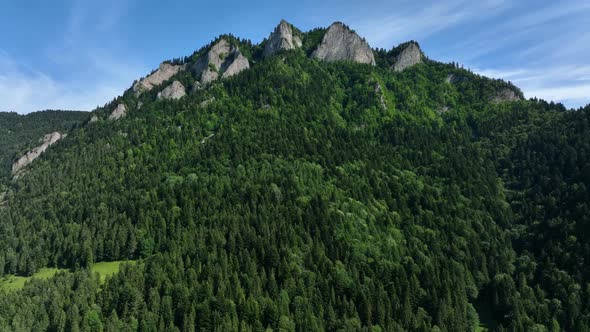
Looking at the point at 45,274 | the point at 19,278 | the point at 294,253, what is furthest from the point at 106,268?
the point at 294,253

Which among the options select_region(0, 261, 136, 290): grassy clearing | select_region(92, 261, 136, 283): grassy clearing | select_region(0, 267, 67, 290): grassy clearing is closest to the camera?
select_region(92, 261, 136, 283): grassy clearing

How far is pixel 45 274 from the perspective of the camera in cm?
14212

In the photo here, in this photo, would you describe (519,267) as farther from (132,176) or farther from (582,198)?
(132,176)

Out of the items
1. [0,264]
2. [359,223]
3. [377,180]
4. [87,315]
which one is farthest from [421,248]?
[0,264]

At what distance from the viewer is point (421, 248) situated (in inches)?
6284

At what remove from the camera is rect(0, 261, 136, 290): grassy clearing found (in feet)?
446

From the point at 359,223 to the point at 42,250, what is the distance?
10671 centimetres

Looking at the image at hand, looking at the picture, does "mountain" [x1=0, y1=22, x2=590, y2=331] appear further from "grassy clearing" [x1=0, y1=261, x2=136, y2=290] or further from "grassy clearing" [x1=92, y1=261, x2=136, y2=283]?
"grassy clearing" [x1=92, y1=261, x2=136, y2=283]

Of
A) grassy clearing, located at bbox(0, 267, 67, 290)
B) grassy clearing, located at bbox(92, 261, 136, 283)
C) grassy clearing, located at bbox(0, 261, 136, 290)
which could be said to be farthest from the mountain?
grassy clearing, located at bbox(92, 261, 136, 283)

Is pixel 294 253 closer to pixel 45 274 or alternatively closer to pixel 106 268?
pixel 106 268

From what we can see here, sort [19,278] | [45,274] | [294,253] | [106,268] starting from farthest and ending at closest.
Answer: [19,278]
[45,274]
[106,268]
[294,253]

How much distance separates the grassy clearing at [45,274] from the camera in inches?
5349

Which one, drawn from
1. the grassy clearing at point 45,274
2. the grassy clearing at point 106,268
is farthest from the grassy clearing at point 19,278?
the grassy clearing at point 106,268

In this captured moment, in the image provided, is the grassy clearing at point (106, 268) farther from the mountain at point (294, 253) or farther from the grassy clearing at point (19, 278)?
the grassy clearing at point (19, 278)
